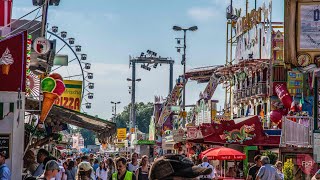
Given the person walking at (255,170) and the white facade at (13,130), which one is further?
the person walking at (255,170)

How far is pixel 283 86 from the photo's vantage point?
169 feet

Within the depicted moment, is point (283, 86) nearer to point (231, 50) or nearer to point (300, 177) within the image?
point (231, 50)

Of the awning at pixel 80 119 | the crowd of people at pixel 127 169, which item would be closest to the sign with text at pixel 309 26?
the crowd of people at pixel 127 169

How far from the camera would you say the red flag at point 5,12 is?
20.2 m

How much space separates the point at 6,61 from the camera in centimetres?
1633

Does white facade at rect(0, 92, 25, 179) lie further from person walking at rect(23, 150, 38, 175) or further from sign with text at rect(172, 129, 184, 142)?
sign with text at rect(172, 129, 184, 142)

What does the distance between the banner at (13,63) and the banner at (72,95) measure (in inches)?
914

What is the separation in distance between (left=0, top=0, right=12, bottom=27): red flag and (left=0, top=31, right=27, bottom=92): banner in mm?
3774

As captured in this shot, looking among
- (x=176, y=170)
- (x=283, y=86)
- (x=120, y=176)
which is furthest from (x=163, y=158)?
(x=283, y=86)

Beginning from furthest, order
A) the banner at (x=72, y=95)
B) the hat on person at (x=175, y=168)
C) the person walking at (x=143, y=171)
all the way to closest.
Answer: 1. the banner at (x=72, y=95)
2. the person walking at (x=143, y=171)
3. the hat on person at (x=175, y=168)

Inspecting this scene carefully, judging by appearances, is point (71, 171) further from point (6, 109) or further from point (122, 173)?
point (122, 173)

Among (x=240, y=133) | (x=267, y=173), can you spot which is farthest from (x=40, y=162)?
(x=240, y=133)

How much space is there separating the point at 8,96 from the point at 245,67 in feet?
141

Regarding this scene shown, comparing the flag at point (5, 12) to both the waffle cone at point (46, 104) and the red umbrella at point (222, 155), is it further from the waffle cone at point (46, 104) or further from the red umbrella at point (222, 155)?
the red umbrella at point (222, 155)
